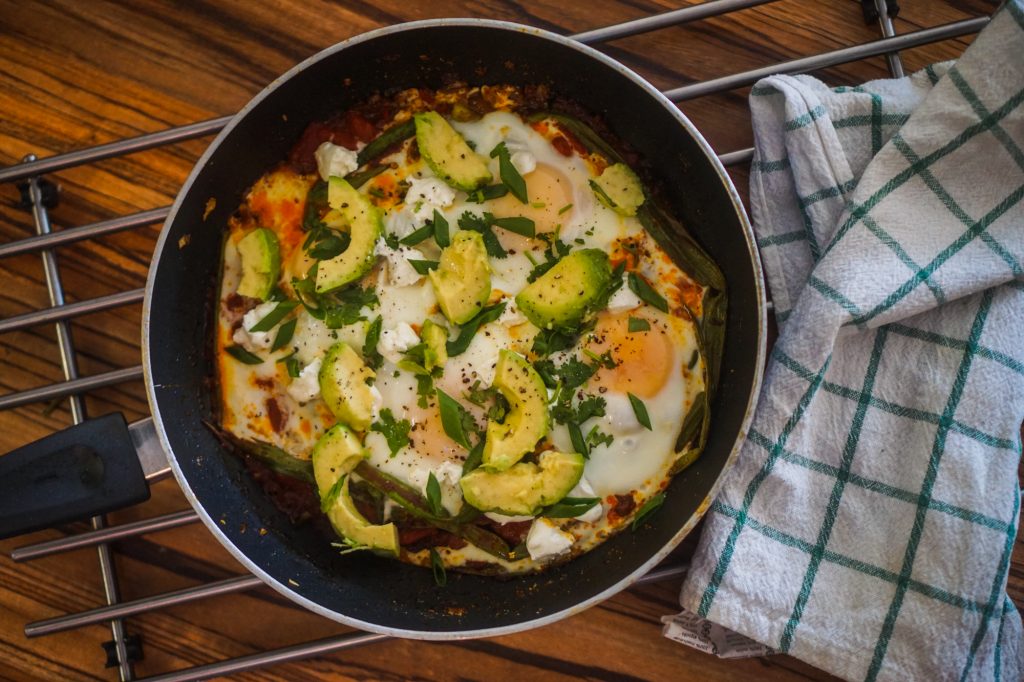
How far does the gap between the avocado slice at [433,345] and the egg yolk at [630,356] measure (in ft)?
0.96

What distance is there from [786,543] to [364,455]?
2.79ft

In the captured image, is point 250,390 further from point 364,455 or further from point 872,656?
point 872,656

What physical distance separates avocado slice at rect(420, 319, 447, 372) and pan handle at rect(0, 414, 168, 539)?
1.85 ft

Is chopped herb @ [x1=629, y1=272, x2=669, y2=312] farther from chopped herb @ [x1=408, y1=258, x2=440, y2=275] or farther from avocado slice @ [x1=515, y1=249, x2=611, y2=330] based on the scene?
chopped herb @ [x1=408, y1=258, x2=440, y2=275]

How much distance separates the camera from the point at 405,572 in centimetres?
171

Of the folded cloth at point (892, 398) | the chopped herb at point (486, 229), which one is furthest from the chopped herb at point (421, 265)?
the folded cloth at point (892, 398)

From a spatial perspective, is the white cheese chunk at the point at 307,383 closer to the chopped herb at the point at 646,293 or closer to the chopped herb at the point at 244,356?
the chopped herb at the point at 244,356

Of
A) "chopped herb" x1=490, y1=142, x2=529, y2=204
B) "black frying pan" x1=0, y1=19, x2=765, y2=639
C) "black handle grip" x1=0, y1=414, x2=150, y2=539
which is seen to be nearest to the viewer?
"black handle grip" x1=0, y1=414, x2=150, y2=539

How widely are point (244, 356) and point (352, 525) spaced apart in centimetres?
42

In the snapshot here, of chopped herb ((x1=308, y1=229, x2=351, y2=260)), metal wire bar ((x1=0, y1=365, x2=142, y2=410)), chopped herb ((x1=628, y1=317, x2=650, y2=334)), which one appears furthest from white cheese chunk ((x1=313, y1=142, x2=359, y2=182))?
chopped herb ((x1=628, y1=317, x2=650, y2=334))

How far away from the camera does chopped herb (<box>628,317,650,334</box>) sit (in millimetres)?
1621

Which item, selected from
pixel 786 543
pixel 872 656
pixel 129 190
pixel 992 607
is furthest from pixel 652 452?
pixel 129 190

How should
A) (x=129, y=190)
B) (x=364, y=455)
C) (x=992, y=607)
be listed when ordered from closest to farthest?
(x=992, y=607) < (x=364, y=455) < (x=129, y=190)

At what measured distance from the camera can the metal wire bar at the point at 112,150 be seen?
5.35 feet
